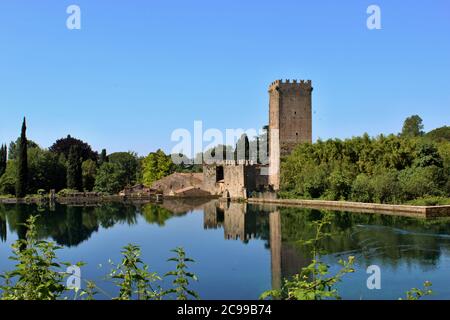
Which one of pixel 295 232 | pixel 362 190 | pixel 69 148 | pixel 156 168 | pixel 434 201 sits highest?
pixel 69 148

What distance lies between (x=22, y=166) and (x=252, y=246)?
94.4ft

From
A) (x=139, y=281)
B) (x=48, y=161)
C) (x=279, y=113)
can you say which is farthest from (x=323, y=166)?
(x=139, y=281)

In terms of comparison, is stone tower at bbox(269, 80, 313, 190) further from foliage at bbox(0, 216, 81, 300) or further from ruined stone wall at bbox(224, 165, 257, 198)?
foliage at bbox(0, 216, 81, 300)

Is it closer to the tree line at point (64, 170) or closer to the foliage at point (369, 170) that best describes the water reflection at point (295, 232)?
the foliage at point (369, 170)

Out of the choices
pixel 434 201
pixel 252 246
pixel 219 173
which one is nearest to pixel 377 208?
pixel 434 201

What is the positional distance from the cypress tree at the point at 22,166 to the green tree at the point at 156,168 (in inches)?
585

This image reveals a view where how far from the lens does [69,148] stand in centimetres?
5609

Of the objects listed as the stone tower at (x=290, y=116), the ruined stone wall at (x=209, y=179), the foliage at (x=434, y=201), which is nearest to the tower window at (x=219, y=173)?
the ruined stone wall at (x=209, y=179)

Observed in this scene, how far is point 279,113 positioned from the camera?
4353 cm

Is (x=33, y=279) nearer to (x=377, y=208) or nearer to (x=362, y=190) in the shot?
(x=377, y=208)

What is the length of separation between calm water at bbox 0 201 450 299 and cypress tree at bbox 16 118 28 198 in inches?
461

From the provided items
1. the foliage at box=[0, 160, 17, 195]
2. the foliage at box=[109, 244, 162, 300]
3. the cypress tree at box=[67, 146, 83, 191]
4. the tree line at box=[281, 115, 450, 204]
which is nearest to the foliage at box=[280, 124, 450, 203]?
the tree line at box=[281, 115, 450, 204]

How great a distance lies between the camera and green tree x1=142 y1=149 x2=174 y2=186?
182 ft
